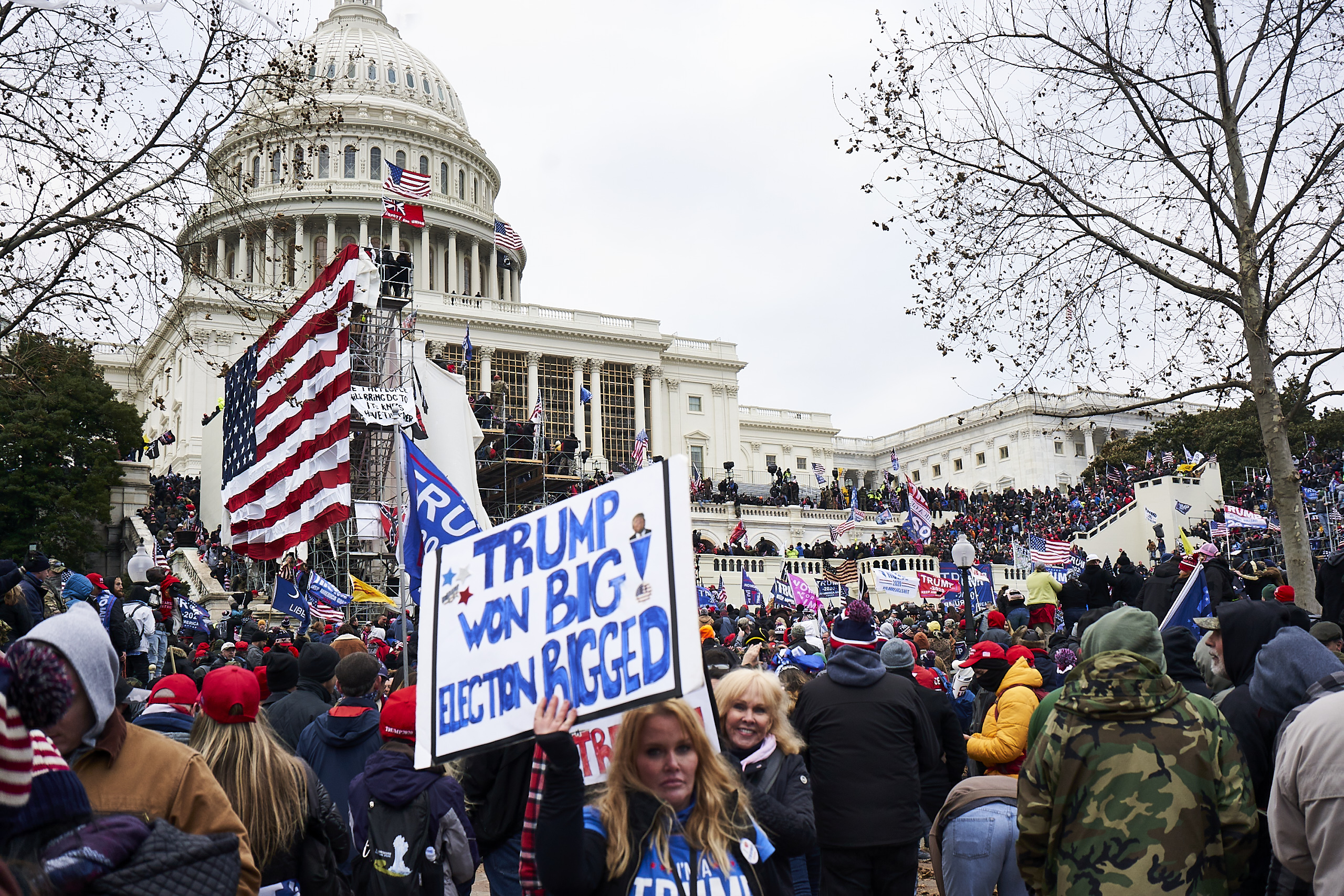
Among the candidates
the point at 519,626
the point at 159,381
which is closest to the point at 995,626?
the point at 519,626

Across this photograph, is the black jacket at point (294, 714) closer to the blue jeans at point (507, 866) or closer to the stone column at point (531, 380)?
the blue jeans at point (507, 866)

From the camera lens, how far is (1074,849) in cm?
385

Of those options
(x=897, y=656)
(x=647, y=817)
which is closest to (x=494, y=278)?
(x=897, y=656)

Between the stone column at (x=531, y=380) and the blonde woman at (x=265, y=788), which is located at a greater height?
the stone column at (x=531, y=380)

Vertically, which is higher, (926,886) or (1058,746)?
(1058,746)

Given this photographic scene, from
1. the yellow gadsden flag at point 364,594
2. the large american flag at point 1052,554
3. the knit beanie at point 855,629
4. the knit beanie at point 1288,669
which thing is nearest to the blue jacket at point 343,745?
the knit beanie at point 855,629

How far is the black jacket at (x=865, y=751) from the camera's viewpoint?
5301 mm

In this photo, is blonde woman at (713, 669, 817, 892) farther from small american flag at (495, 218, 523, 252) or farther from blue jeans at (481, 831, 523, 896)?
small american flag at (495, 218, 523, 252)

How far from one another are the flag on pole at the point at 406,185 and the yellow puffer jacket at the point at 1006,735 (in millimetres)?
31863

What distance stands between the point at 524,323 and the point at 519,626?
63.1 m

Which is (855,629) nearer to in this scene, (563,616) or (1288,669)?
(1288,669)

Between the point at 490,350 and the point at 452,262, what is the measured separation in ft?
41.4

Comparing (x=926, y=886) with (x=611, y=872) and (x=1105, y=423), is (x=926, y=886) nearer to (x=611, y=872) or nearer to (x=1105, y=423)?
(x=611, y=872)

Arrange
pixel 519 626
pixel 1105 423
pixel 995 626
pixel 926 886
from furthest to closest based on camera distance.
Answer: pixel 1105 423 < pixel 995 626 < pixel 926 886 < pixel 519 626
